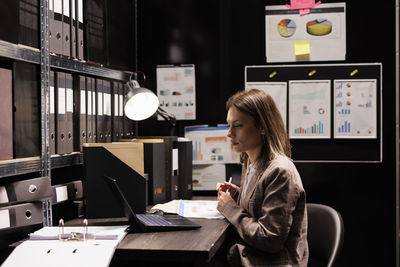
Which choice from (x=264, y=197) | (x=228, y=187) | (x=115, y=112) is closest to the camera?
(x=264, y=197)

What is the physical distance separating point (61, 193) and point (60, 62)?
0.56 meters

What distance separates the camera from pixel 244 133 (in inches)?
72.8

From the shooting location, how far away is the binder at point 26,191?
5.38 ft

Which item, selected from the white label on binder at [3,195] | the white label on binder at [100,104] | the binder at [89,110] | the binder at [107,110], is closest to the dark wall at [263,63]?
the binder at [107,110]

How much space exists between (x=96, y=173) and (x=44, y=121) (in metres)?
0.29

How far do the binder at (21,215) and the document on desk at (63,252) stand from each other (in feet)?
0.43

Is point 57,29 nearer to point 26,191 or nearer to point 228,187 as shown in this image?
point 26,191

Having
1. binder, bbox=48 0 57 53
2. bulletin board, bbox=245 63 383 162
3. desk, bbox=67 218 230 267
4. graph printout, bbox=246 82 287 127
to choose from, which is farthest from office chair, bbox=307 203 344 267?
binder, bbox=48 0 57 53

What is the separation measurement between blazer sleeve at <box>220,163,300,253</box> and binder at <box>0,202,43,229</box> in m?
0.75

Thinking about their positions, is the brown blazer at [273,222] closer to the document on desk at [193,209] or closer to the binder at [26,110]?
the document on desk at [193,209]

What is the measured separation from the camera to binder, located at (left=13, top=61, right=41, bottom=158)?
172 centimetres

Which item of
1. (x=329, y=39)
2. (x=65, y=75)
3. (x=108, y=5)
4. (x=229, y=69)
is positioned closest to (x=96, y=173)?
(x=65, y=75)

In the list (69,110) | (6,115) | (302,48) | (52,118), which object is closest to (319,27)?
(302,48)

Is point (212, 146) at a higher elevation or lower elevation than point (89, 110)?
lower
